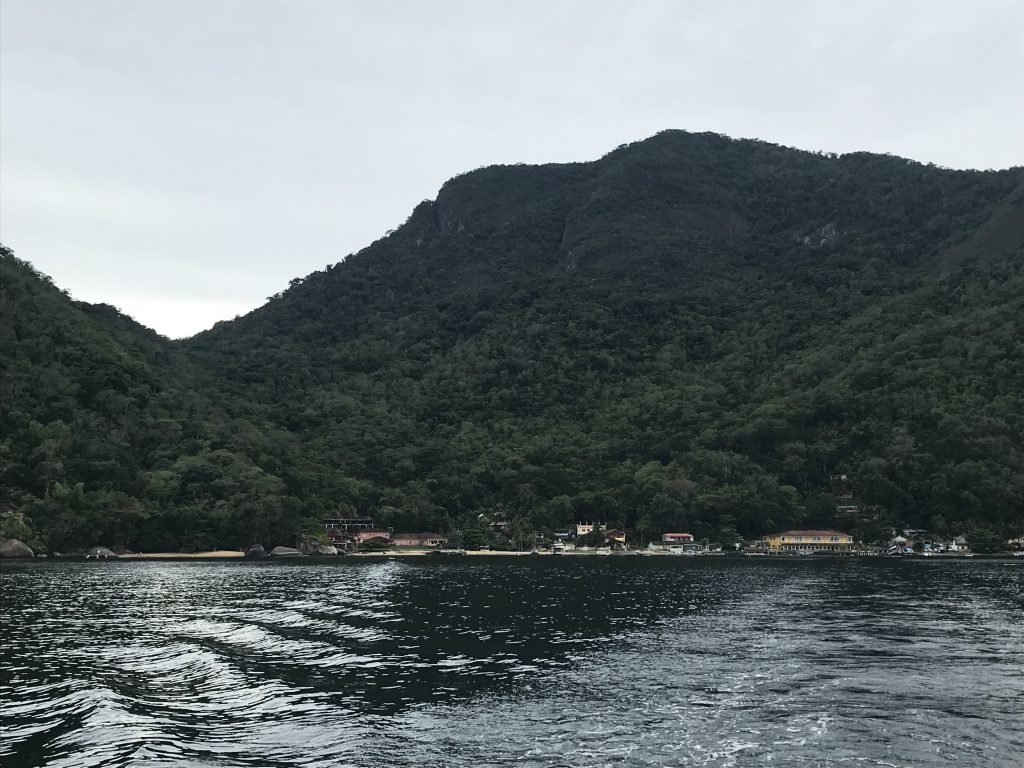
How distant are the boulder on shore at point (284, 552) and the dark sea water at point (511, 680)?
83463 mm

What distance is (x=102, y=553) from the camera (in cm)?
12681

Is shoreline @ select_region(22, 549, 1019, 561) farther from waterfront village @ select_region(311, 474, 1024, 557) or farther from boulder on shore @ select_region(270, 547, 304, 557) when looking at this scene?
boulder on shore @ select_region(270, 547, 304, 557)

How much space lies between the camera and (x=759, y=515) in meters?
153

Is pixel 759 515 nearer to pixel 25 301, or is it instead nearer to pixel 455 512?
pixel 455 512

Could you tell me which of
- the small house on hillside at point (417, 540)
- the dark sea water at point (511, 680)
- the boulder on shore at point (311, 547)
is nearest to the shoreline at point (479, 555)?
the small house on hillside at point (417, 540)

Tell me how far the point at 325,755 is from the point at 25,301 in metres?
189

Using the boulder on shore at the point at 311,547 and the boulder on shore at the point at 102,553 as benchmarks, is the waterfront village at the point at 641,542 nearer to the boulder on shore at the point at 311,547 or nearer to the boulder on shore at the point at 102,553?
the boulder on shore at the point at 311,547

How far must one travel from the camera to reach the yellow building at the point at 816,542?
479 feet

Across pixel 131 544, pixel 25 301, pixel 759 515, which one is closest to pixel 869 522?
pixel 759 515

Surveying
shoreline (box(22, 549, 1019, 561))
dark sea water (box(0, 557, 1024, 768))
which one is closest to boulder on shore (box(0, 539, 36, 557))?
shoreline (box(22, 549, 1019, 561))

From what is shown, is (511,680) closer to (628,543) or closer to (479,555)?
(479,555)

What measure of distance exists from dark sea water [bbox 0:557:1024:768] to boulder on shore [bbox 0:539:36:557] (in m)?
62.8

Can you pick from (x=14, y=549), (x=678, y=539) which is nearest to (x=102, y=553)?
(x=14, y=549)

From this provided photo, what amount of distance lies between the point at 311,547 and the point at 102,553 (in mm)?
36397
